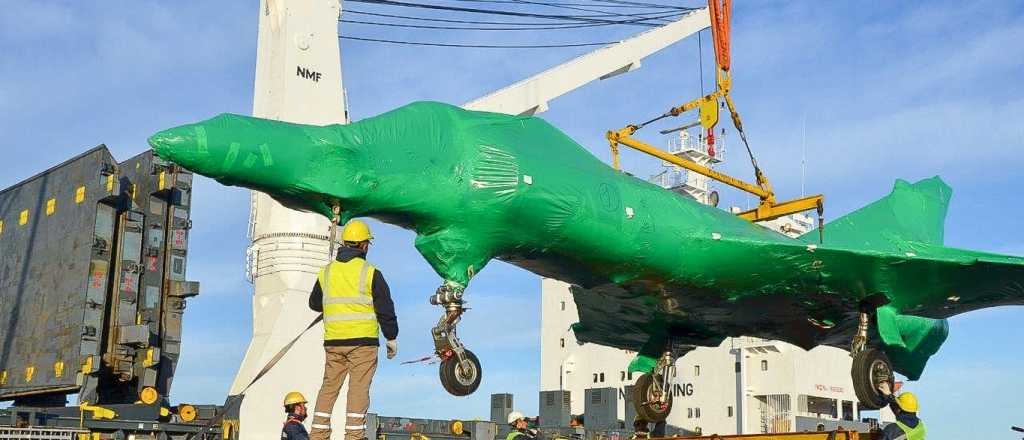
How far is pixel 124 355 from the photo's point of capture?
18016mm

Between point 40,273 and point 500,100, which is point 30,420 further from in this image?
point 500,100

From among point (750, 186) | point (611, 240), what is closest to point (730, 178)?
point (750, 186)

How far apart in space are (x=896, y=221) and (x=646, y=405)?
5742 mm

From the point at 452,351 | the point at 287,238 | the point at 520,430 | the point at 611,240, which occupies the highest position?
the point at 287,238

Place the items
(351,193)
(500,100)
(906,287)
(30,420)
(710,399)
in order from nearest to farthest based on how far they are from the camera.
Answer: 1. (351,193)
2. (30,420)
3. (906,287)
4. (500,100)
5. (710,399)

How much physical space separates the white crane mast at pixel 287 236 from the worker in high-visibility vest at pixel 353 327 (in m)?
17.3

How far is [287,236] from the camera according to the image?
2719 centimetres

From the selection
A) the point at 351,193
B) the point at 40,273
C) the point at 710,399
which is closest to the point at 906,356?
the point at 351,193

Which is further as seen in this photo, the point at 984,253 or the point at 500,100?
the point at 500,100

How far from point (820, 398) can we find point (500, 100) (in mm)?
20726

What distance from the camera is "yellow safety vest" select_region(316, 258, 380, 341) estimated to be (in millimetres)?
8438

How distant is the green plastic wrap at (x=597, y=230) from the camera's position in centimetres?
1025

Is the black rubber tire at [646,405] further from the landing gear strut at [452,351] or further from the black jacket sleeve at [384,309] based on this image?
the black jacket sleeve at [384,309]

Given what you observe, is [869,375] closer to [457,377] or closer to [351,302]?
[457,377]
